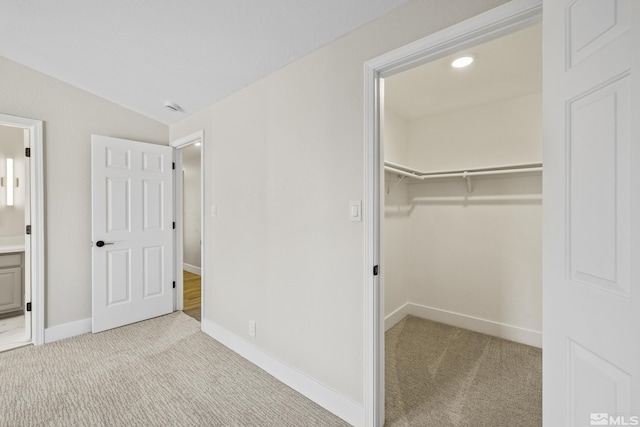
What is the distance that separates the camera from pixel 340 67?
5.82ft

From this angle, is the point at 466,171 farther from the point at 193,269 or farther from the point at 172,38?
the point at 193,269

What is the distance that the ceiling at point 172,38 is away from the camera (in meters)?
1.68

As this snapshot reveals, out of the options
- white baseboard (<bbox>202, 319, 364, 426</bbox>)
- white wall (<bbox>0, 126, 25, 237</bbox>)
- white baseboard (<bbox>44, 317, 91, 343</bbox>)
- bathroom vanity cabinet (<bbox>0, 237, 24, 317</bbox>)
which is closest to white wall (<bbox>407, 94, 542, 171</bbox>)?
white baseboard (<bbox>202, 319, 364, 426</bbox>)

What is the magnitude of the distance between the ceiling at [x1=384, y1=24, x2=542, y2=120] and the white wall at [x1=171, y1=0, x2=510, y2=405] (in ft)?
1.99

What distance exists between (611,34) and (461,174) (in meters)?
2.17

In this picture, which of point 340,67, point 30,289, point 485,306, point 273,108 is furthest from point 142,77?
point 485,306

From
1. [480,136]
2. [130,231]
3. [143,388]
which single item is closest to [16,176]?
[130,231]

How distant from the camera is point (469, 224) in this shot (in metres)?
3.02

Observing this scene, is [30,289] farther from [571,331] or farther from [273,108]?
[571,331]

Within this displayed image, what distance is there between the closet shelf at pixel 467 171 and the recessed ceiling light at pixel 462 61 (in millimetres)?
873

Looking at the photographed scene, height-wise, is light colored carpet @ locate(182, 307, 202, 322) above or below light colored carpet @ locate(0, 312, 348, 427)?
above

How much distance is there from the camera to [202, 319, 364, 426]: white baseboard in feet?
5.64

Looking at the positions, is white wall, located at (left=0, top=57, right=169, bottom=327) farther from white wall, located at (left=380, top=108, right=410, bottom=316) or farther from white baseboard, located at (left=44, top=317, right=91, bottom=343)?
white wall, located at (left=380, top=108, right=410, bottom=316)

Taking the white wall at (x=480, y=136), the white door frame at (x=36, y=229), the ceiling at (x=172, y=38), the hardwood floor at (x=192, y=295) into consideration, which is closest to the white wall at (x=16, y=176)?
the white door frame at (x=36, y=229)
